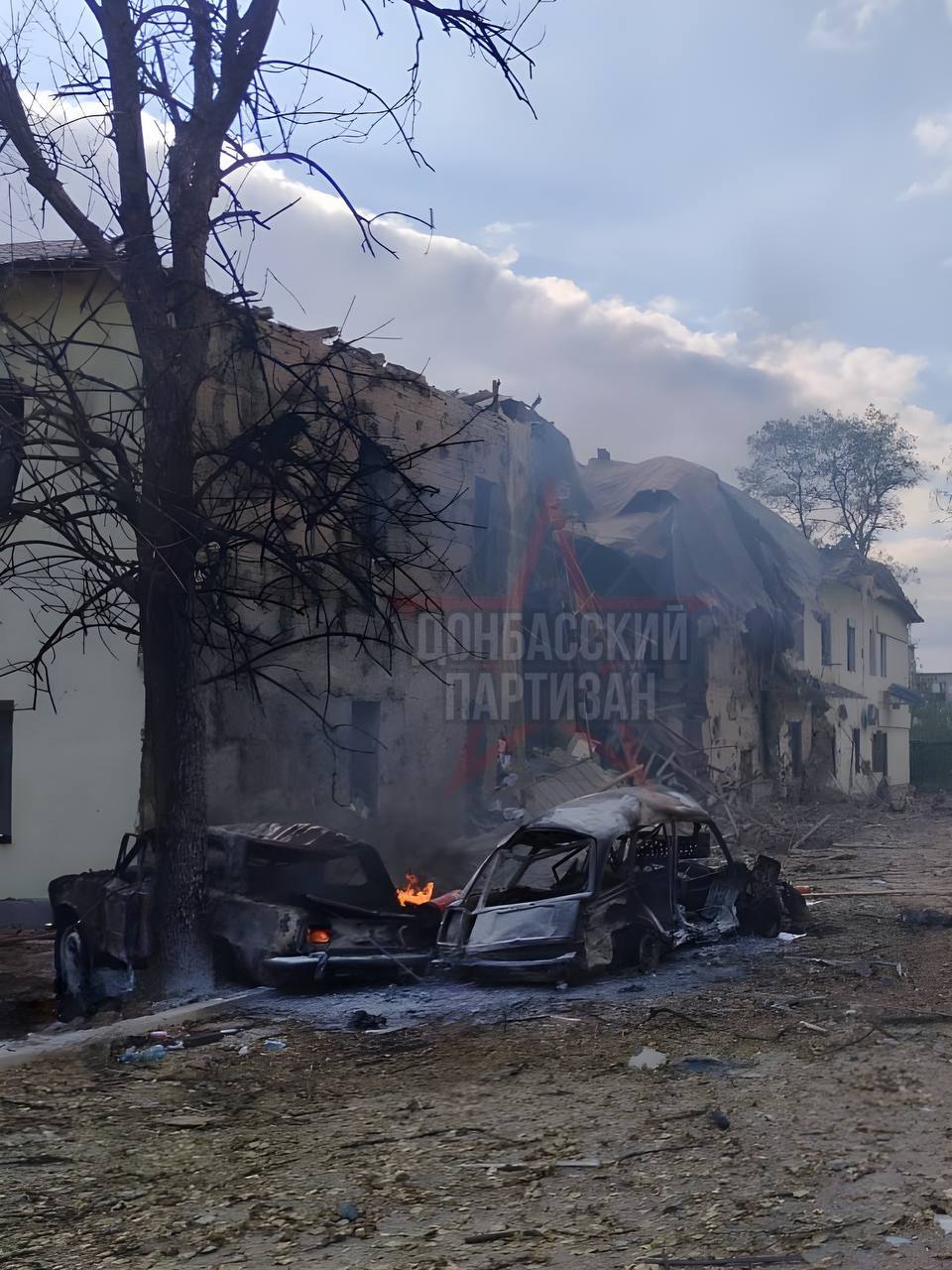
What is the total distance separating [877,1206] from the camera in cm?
456

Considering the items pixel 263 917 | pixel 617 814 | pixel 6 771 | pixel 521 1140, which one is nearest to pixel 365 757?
pixel 6 771

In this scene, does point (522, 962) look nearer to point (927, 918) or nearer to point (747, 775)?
point (927, 918)

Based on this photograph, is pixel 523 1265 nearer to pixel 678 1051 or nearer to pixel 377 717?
pixel 678 1051

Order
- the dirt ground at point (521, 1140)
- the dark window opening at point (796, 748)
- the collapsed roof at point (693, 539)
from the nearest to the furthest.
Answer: the dirt ground at point (521, 1140)
the collapsed roof at point (693, 539)
the dark window opening at point (796, 748)

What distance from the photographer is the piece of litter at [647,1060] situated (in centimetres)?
681

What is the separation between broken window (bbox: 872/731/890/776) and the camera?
39594mm

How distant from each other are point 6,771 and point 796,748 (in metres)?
22.9

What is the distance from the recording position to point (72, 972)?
9211 mm

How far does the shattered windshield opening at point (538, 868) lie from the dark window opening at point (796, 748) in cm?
2256

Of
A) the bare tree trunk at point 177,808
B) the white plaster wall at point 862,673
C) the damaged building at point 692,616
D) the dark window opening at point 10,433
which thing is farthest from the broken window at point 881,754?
the dark window opening at point 10,433

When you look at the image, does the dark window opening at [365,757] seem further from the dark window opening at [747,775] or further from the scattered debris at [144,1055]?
the dark window opening at [747,775]

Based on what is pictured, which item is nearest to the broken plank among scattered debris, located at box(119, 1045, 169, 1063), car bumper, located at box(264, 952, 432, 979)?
car bumper, located at box(264, 952, 432, 979)

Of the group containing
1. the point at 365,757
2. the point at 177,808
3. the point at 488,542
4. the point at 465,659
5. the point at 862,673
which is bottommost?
the point at 177,808

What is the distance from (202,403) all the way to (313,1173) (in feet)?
35.3
